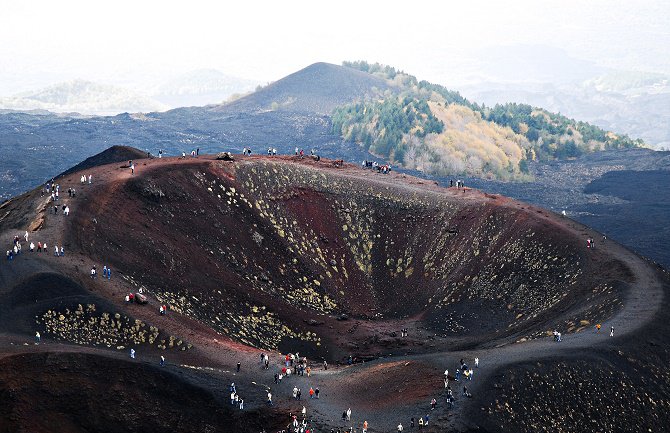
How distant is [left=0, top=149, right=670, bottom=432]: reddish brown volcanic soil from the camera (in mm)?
60844

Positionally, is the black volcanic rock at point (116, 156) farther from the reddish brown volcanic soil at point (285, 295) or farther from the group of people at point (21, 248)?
the group of people at point (21, 248)

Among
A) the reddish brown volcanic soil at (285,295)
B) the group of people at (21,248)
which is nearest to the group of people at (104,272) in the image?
the reddish brown volcanic soil at (285,295)

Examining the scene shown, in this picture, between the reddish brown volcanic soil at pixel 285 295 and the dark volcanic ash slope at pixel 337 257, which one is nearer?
the reddish brown volcanic soil at pixel 285 295

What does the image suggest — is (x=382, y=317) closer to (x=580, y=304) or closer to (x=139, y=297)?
(x=580, y=304)

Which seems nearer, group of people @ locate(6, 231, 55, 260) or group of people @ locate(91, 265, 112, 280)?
group of people @ locate(6, 231, 55, 260)

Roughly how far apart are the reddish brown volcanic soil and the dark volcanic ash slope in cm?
28

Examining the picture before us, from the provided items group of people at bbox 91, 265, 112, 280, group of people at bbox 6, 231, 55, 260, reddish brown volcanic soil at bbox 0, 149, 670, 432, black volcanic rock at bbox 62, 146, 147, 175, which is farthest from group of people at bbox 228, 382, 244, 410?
black volcanic rock at bbox 62, 146, 147, 175

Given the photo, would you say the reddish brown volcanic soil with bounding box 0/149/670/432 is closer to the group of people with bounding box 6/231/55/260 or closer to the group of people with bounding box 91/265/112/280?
the group of people with bounding box 91/265/112/280

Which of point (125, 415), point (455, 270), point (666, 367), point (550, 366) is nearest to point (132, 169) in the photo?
point (455, 270)

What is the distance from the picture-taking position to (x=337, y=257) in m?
110

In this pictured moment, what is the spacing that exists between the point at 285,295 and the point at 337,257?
1405 centimetres

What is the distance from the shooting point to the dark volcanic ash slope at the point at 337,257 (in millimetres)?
87875

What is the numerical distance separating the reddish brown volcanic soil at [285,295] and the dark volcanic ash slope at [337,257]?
28 cm

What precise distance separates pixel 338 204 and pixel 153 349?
5314 centimetres
